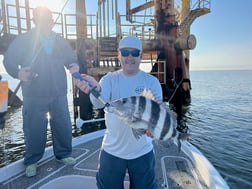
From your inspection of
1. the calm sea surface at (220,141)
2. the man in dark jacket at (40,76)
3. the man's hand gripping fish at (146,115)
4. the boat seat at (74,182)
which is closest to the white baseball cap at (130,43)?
the man's hand gripping fish at (146,115)

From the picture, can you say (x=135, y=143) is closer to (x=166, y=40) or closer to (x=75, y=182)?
(x=75, y=182)

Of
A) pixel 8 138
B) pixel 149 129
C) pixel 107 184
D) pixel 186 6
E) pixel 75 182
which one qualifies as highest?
pixel 186 6

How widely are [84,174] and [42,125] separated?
2.80 ft

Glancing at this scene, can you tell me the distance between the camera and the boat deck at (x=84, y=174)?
8.98 ft

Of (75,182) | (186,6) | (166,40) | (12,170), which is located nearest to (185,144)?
(75,182)

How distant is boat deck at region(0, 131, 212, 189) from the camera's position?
108 inches

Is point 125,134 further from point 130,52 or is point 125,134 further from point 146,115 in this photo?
point 130,52

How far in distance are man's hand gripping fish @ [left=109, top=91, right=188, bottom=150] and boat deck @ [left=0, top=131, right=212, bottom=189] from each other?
128 centimetres

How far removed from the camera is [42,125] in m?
3.00

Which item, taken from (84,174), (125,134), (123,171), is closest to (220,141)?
(84,174)

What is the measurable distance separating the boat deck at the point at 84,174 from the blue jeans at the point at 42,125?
8.5 inches

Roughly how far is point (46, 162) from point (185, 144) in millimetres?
2225

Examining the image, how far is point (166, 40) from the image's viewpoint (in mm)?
12602

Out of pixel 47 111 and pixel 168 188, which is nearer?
pixel 168 188
